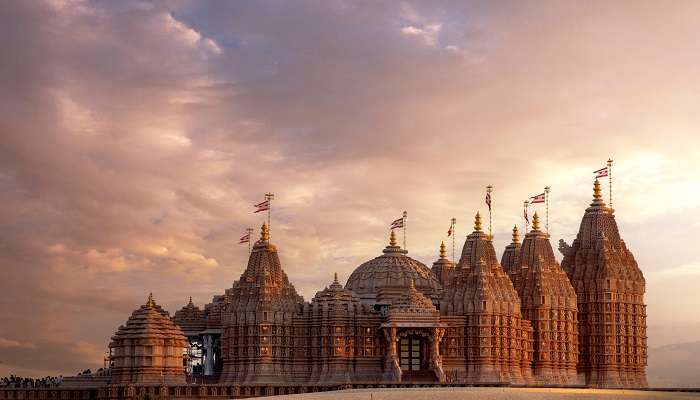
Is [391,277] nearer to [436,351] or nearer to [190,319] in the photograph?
[436,351]

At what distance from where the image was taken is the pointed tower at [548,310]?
18038cm

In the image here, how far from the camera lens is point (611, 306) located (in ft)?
625

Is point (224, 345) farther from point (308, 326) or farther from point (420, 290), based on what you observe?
point (420, 290)

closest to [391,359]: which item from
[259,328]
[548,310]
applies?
[259,328]

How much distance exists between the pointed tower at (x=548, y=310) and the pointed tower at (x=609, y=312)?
19.4 feet

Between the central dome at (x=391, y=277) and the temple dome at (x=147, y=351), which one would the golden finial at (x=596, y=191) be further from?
the temple dome at (x=147, y=351)

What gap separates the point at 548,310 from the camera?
18200 centimetres

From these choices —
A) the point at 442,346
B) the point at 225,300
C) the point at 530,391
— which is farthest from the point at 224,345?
the point at 530,391

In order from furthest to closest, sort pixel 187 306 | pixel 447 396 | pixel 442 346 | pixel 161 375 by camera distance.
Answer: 1. pixel 187 306
2. pixel 442 346
3. pixel 161 375
4. pixel 447 396

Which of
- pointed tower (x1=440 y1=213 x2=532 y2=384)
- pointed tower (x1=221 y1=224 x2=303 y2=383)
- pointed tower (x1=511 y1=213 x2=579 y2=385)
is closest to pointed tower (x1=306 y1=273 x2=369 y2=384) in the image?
pointed tower (x1=221 y1=224 x2=303 y2=383)

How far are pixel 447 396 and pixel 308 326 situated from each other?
133ft

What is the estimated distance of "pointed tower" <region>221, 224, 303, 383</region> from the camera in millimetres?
170250

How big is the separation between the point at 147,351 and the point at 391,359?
2668 cm

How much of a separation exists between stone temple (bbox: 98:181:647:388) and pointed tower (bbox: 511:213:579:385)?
0.16 meters
